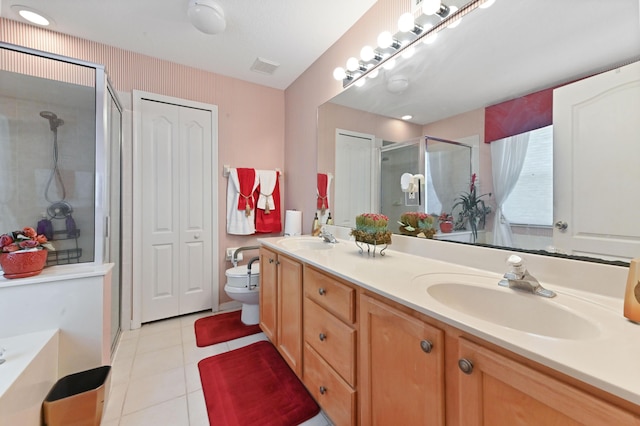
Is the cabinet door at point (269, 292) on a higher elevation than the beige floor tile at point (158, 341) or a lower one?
higher

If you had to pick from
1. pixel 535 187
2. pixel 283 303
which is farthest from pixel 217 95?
pixel 535 187

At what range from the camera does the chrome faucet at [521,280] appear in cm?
85

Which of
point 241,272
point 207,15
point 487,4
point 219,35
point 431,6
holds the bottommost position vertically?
point 241,272

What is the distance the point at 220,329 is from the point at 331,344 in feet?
4.81

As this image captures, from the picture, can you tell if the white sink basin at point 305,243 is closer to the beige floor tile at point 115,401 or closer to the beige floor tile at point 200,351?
the beige floor tile at point 200,351

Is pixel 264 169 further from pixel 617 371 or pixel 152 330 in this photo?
pixel 617 371

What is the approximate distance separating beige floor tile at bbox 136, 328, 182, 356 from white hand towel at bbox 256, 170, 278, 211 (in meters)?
1.39

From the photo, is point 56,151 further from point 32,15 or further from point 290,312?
point 290,312

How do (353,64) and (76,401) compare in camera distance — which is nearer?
(76,401)

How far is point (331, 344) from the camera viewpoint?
1.18 metres

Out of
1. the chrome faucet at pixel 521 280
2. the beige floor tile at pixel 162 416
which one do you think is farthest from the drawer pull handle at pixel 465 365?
the beige floor tile at pixel 162 416

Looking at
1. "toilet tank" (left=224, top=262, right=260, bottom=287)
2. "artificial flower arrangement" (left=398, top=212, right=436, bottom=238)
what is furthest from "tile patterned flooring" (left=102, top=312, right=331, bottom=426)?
"artificial flower arrangement" (left=398, top=212, right=436, bottom=238)

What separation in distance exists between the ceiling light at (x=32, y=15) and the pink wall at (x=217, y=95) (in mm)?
104

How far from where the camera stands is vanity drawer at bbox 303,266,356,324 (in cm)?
106
